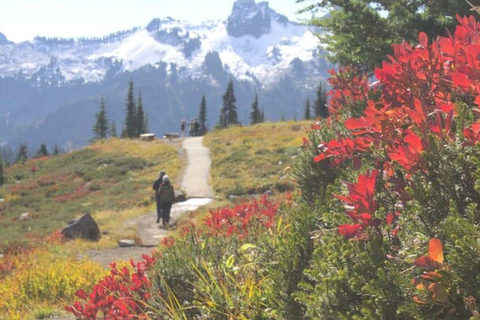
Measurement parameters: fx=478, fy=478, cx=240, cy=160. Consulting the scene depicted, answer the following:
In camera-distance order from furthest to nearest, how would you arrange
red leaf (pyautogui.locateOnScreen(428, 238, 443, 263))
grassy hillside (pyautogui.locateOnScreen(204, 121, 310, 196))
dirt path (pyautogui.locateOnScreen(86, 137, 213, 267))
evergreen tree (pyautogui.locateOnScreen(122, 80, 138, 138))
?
evergreen tree (pyautogui.locateOnScreen(122, 80, 138, 138))
grassy hillside (pyautogui.locateOnScreen(204, 121, 310, 196))
dirt path (pyautogui.locateOnScreen(86, 137, 213, 267))
red leaf (pyautogui.locateOnScreen(428, 238, 443, 263))

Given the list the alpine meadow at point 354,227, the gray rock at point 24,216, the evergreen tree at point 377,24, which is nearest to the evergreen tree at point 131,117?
the gray rock at point 24,216

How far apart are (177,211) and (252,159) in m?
9.53

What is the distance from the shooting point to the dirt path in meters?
11.1

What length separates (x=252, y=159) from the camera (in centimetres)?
2730

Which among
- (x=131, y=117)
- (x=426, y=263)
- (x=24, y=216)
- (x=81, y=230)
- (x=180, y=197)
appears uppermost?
(x=131, y=117)

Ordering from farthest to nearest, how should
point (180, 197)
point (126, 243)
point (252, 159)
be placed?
point (252, 159) → point (180, 197) → point (126, 243)

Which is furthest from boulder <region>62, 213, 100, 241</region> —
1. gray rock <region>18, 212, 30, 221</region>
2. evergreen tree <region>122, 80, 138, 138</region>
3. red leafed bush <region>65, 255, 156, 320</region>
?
evergreen tree <region>122, 80, 138, 138</region>

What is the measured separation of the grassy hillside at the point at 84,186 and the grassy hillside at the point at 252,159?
10.5 feet

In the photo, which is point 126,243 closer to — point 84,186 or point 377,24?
point 377,24

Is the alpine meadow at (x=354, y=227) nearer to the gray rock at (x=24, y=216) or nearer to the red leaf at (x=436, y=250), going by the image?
the red leaf at (x=436, y=250)

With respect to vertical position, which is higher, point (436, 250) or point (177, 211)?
point (436, 250)

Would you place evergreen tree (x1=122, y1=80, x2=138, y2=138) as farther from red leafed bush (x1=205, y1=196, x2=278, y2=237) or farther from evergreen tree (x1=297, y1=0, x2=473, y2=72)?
red leafed bush (x1=205, y1=196, x2=278, y2=237)

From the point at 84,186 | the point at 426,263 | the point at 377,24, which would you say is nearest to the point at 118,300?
the point at 426,263

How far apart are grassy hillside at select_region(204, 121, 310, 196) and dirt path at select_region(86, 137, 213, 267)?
66 cm
